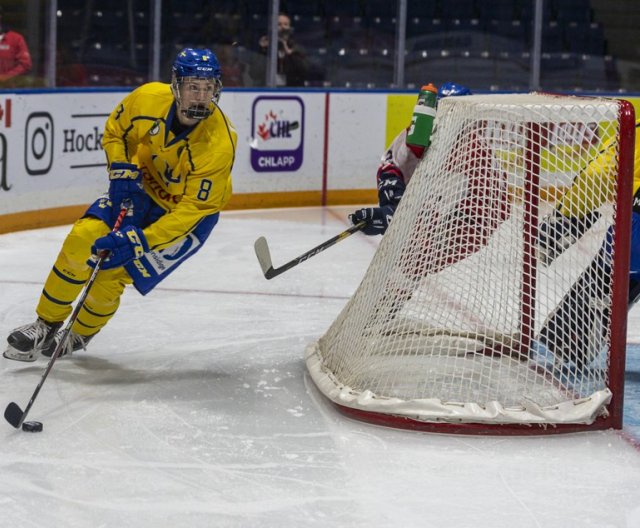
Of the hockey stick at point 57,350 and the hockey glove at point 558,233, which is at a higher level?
the hockey glove at point 558,233

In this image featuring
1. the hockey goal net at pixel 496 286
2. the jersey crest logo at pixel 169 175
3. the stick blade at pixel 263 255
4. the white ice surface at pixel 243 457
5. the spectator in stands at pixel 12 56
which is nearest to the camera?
the white ice surface at pixel 243 457

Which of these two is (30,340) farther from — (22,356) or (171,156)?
(171,156)

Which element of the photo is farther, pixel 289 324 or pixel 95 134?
pixel 95 134

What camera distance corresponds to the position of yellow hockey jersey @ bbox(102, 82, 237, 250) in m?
3.43

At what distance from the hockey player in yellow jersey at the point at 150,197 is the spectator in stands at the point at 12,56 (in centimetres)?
279

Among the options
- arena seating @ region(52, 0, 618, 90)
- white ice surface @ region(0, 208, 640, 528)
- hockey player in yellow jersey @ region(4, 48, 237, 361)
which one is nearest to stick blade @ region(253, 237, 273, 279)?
white ice surface @ region(0, 208, 640, 528)

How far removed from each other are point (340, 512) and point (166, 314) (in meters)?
2.02

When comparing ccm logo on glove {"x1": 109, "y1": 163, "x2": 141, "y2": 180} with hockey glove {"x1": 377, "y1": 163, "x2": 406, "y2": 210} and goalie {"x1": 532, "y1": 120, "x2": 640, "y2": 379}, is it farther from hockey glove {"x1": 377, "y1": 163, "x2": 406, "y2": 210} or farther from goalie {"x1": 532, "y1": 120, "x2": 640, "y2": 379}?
goalie {"x1": 532, "y1": 120, "x2": 640, "y2": 379}

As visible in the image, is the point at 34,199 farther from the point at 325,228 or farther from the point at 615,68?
the point at 615,68

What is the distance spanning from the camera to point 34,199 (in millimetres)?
6227

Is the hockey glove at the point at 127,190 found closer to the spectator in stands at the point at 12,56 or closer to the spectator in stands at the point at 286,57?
the spectator in stands at the point at 12,56

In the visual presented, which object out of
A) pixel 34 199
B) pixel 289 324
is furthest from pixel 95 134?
pixel 289 324

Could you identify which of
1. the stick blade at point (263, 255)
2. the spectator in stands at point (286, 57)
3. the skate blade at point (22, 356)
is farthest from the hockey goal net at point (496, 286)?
the spectator in stands at point (286, 57)

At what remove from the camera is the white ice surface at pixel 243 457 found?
2.51 metres
